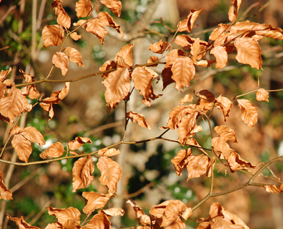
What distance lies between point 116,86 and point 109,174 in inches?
9.2

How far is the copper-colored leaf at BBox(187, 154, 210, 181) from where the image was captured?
65cm

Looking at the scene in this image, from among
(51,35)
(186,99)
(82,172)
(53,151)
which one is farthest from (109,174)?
(51,35)

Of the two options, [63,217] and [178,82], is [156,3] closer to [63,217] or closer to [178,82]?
[178,82]

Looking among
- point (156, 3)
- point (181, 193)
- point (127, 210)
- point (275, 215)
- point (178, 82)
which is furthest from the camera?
point (275, 215)

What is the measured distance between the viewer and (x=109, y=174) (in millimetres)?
646

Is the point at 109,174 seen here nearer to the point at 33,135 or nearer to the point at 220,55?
the point at 33,135

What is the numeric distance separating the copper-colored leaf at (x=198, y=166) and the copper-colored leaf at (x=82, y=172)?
261 mm

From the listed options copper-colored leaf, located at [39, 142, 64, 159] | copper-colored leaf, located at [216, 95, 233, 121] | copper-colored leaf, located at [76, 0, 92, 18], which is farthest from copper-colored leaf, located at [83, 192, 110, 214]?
copper-colored leaf, located at [76, 0, 92, 18]

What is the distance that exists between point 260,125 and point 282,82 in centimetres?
70

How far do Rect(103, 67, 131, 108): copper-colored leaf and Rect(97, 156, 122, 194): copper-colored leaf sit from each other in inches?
6.9

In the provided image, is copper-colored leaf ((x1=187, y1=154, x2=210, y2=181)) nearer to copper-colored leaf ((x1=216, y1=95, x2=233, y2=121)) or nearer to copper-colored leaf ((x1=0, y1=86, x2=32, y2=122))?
copper-colored leaf ((x1=216, y1=95, x2=233, y2=121))

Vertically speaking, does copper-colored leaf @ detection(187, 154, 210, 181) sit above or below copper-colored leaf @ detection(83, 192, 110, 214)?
above

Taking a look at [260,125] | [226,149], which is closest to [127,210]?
[226,149]

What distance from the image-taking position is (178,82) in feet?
1.87
